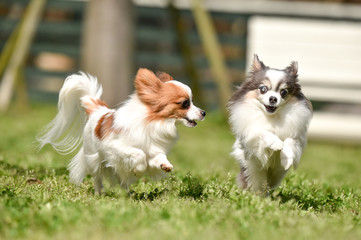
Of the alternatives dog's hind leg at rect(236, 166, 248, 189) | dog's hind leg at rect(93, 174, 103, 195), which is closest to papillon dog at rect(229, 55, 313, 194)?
dog's hind leg at rect(236, 166, 248, 189)

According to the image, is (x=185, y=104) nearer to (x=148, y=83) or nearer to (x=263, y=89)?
(x=148, y=83)

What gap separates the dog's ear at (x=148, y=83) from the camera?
15.6 feet

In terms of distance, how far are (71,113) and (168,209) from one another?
75.5 inches

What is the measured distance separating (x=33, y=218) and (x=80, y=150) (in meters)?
1.78

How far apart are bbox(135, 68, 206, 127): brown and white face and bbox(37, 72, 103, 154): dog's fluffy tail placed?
3.15 ft

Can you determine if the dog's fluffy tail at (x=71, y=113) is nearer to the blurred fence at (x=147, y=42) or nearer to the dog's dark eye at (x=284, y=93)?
the dog's dark eye at (x=284, y=93)

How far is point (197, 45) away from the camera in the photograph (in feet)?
53.9

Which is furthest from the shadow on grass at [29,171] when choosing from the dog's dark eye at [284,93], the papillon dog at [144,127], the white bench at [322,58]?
the white bench at [322,58]

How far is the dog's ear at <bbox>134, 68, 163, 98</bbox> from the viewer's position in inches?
188

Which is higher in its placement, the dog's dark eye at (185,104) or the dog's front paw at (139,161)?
the dog's dark eye at (185,104)

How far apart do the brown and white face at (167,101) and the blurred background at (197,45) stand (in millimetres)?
6651

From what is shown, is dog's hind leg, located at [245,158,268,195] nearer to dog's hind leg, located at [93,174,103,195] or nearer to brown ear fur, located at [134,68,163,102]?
brown ear fur, located at [134,68,163,102]

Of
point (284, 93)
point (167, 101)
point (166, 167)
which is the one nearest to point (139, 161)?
point (166, 167)

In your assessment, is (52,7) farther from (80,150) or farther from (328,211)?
(328,211)
